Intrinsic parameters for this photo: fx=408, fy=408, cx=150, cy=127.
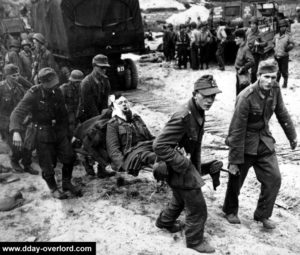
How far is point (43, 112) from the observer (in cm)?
504

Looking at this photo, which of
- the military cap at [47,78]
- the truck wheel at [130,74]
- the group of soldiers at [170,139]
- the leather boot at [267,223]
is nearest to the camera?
the group of soldiers at [170,139]

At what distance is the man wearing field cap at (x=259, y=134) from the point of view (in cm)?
428

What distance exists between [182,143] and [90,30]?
7766 millimetres

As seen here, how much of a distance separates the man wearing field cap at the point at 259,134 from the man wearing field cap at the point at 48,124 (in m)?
2.14

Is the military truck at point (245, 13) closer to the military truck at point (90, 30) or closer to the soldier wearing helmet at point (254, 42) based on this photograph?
the soldier wearing helmet at point (254, 42)

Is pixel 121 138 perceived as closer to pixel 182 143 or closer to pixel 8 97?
pixel 182 143

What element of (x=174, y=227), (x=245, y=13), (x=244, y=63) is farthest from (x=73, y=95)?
(x=245, y=13)

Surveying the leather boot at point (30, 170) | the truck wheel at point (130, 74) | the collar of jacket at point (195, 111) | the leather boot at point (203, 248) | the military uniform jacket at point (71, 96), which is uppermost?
the collar of jacket at point (195, 111)

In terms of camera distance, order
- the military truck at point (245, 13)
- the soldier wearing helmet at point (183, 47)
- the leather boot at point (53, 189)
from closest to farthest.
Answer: the leather boot at point (53, 189)
the soldier wearing helmet at point (183, 47)
the military truck at point (245, 13)

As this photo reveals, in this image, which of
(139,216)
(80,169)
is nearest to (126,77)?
(80,169)

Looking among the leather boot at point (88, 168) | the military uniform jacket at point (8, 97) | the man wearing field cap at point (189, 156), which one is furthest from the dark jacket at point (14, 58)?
the man wearing field cap at point (189, 156)

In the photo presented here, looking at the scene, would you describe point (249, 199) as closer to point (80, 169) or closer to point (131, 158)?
point (131, 158)

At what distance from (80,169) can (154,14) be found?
25902 millimetres

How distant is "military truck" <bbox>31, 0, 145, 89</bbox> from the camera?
1068 cm
